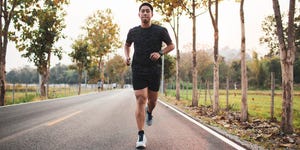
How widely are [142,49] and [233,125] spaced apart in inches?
167

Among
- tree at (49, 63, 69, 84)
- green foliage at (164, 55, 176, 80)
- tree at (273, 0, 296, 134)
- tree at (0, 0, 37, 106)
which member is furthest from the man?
tree at (49, 63, 69, 84)

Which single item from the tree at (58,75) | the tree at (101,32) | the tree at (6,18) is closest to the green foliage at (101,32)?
the tree at (101,32)

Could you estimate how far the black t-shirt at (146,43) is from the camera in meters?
4.76

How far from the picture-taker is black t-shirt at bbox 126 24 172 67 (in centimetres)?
476

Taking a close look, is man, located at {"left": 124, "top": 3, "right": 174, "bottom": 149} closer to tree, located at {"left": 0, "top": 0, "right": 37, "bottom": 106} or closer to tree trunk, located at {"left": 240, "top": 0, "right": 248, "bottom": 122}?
tree trunk, located at {"left": 240, "top": 0, "right": 248, "bottom": 122}

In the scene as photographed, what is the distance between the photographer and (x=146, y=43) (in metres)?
4.79

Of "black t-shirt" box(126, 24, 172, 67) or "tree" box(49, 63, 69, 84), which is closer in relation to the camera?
"black t-shirt" box(126, 24, 172, 67)

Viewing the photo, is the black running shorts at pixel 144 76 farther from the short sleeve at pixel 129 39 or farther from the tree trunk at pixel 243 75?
the tree trunk at pixel 243 75

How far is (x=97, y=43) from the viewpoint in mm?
49531

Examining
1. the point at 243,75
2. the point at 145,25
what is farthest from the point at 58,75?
the point at 145,25

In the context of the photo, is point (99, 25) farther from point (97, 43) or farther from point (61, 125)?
point (61, 125)

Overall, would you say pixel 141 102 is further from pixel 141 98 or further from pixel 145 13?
pixel 145 13

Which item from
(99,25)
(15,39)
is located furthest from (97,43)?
(15,39)

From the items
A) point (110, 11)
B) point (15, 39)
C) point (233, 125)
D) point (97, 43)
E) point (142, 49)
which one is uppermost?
point (110, 11)
